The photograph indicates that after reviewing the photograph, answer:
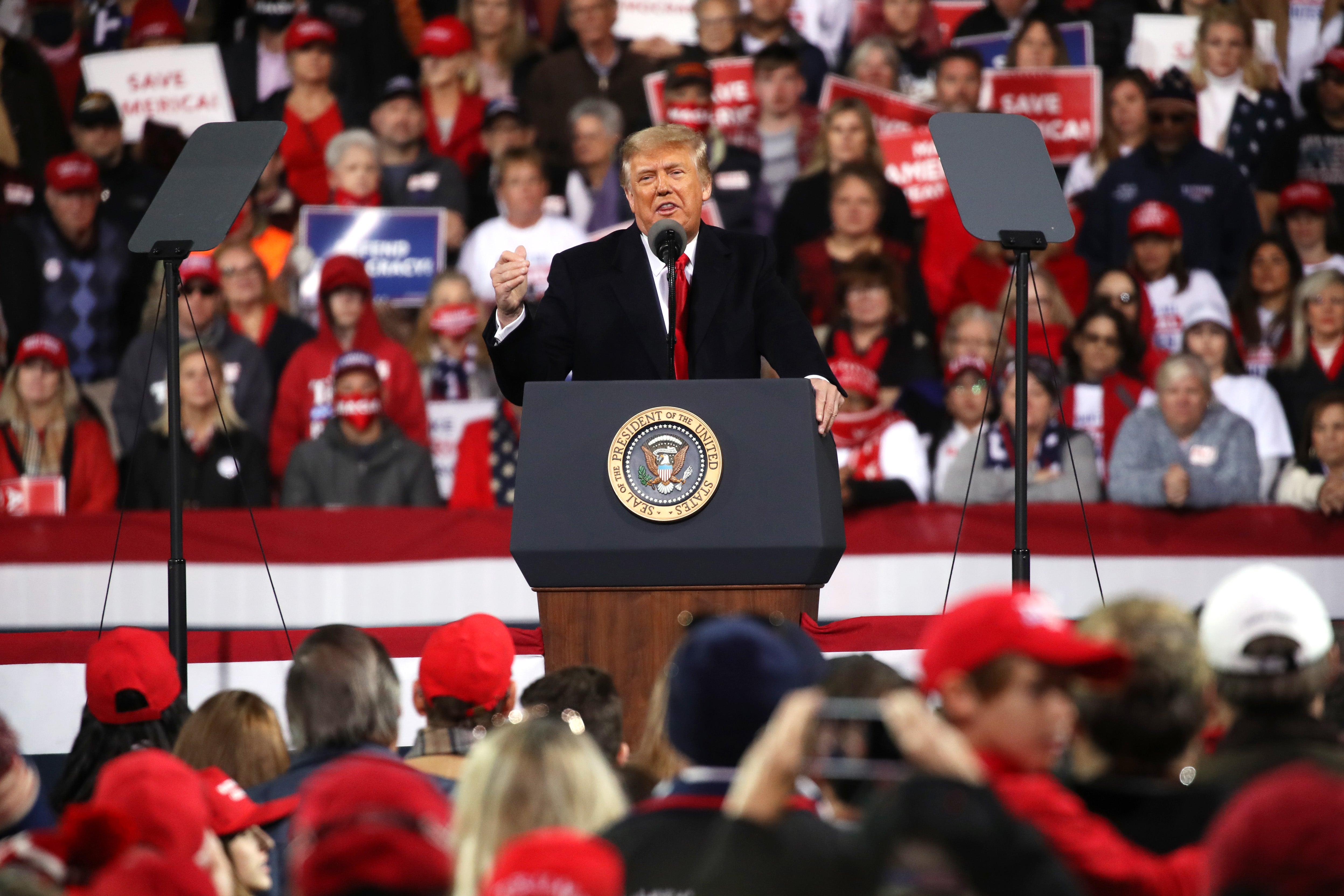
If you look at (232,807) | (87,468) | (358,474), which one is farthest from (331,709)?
(87,468)

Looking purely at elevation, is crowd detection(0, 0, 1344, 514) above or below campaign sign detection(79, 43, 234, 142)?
below

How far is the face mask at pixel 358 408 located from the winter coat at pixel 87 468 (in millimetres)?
1128

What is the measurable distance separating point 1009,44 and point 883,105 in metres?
0.89

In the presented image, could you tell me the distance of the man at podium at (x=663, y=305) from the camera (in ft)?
13.4

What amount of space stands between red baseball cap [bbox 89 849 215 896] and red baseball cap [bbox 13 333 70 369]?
5.74 m

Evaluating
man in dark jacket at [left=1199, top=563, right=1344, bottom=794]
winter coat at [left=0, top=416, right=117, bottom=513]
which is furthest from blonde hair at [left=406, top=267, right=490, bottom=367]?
man in dark jacket at [left=1199, top=563, right=1344, bottom=794]

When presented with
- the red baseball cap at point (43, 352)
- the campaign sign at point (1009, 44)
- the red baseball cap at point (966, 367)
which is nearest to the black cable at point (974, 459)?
the red baseball cap at point (966, 367)

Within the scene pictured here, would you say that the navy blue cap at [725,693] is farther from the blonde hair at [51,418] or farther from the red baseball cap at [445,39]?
the red baseball cap at [445,39]

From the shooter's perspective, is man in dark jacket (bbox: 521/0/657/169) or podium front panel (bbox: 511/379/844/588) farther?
man in dark jacket (bbox: 521/0/657/169)

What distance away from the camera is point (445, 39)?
8.97 metres

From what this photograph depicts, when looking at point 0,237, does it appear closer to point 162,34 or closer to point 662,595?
point 162,34

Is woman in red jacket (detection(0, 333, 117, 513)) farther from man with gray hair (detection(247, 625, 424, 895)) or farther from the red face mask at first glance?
man with gray hair (detection(247, 625, 424, 895))

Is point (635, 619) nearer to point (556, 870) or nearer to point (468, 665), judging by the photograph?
point (468, 665)

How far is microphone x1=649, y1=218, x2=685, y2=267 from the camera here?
373 cm
